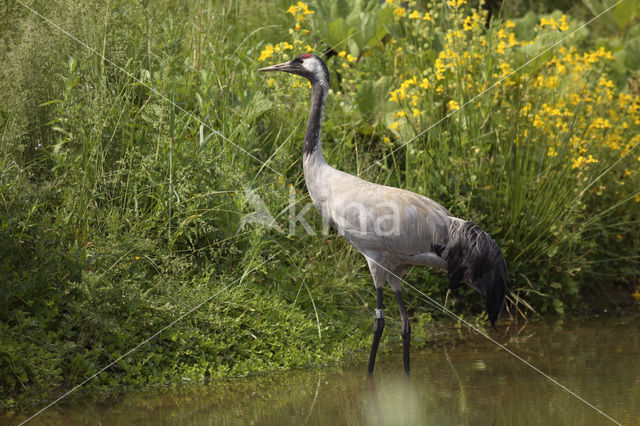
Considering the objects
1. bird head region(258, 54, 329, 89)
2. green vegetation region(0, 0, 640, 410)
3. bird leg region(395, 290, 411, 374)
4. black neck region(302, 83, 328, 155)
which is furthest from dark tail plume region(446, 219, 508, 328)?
bird head region(258, 54, 329, 89)

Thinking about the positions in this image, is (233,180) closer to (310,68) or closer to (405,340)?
(310,68)

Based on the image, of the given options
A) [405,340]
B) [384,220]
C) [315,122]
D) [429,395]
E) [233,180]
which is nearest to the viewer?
[429,395]

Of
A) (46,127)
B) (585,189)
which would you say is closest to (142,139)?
(46,127)

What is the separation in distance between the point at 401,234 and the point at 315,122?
1.00 meters

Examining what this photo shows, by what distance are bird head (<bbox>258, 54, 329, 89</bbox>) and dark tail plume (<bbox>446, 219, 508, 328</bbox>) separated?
4.40ft

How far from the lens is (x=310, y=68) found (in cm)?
535

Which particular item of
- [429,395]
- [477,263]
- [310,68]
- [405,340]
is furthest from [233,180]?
[429,395]

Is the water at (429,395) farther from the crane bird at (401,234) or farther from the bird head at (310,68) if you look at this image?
the bird head at (310,68)

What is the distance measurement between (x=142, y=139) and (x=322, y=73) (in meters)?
1.45

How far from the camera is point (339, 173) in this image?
16.9ft

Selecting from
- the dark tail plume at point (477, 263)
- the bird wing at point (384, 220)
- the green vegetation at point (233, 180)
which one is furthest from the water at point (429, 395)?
the bird wing at point (384, 220)

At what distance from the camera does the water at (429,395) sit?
4078 mm

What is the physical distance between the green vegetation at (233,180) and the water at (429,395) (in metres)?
0.28

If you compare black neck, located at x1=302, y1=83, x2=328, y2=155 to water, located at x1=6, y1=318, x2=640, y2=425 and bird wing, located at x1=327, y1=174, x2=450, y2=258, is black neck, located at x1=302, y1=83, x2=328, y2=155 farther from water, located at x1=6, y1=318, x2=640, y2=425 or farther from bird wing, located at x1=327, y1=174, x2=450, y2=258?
water, located at x1=6, y1=318, x2=640, y2=425
